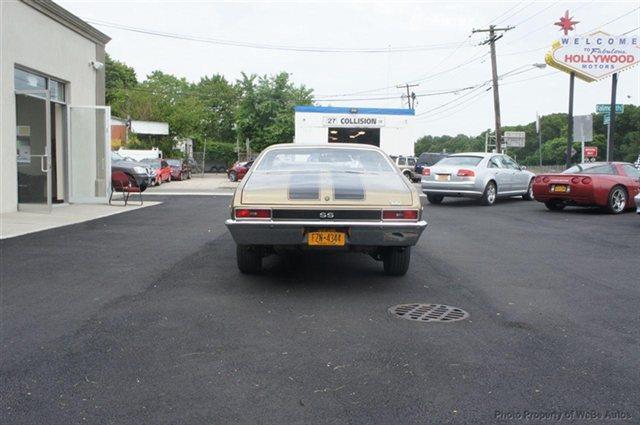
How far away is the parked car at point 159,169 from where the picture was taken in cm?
3123

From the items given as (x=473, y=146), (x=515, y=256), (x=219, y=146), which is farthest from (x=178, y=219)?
(x=473, y=146)

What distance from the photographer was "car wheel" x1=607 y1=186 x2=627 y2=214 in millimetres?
13945

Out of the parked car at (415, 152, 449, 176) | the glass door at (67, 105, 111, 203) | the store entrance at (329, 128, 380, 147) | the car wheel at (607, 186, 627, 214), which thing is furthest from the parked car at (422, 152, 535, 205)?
the parked car at (415, 152, 449, 176)

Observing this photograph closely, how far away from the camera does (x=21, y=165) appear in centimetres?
1353

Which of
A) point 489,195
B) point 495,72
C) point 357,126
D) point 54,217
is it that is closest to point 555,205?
point 489,195

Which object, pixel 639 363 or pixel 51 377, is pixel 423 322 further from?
pixel 51 377

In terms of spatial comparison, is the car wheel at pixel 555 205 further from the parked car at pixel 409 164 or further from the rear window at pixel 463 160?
the parked car at pixel 409 164

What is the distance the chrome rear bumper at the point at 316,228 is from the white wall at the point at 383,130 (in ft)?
79.1

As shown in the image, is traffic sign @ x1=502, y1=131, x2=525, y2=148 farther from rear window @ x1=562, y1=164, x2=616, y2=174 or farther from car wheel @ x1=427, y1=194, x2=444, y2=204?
rear window @ x1=562, y1=164, x2=616, y2=174

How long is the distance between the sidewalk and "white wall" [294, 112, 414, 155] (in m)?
14.6

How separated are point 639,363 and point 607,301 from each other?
1.81 m

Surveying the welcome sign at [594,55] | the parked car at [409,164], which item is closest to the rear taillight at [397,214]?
the welcome sign at [594,55]

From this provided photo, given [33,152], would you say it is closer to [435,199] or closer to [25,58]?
[25,58]

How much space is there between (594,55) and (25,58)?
18539mm
